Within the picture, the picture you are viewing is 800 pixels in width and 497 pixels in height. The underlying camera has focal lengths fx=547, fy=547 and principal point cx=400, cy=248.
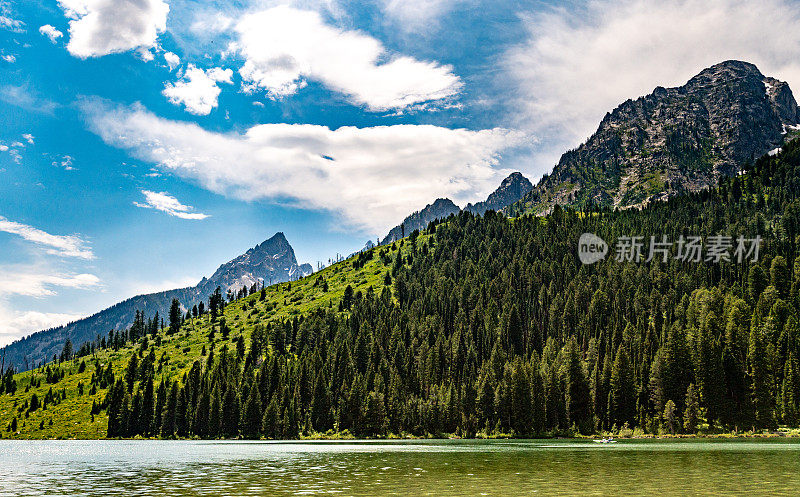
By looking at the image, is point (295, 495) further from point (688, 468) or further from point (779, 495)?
point (688, 468)

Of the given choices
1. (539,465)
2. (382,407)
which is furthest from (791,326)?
(539,465)

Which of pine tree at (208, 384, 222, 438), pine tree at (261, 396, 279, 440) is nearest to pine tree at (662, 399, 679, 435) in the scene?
pine tree at (261, 396, 279, 440)

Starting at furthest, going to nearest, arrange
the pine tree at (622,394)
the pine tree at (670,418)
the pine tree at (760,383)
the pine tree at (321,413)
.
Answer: the pine tree at (321,413)
the pine tree at (622,394)
the pine tree at (670,418)
the pine tree at (760,383)

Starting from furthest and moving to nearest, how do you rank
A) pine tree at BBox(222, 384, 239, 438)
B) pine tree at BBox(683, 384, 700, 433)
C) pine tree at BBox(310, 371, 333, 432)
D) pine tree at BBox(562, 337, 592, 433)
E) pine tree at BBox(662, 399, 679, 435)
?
pine tree at BBox(310, 371, 333, 432)
pine tree at BBox(222, 384, 239, 438)
pine tree at BBox(562, 337, 592, 433)
pine tree at BBox(662, 399, 679, 435)
pine tree at BBox(683, 384, 700, 433)

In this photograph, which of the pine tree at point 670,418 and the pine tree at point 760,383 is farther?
the pine tree at point 670,418

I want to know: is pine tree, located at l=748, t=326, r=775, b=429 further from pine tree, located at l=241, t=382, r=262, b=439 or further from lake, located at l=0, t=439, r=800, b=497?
pine tree, located at l=241, t=382, r=262, b=439

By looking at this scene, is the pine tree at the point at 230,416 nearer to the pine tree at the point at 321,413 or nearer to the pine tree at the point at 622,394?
the pine tree at the point at 321,413

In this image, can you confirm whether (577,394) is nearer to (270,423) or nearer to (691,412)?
(691,412)

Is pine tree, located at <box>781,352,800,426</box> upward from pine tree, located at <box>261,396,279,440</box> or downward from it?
upward

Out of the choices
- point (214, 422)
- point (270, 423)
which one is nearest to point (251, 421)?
point (270, 423)

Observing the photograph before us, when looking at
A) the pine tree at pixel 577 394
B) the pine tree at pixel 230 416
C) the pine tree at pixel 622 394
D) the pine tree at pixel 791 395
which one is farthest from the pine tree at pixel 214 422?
the pine tree at pixel 791 395

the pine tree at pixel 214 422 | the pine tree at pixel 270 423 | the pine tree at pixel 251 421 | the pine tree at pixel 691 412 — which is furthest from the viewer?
the pine tree at pixel 214 422

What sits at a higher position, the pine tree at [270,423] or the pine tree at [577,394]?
the pine tree at [577,394]

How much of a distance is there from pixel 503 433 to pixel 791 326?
10055 cm
